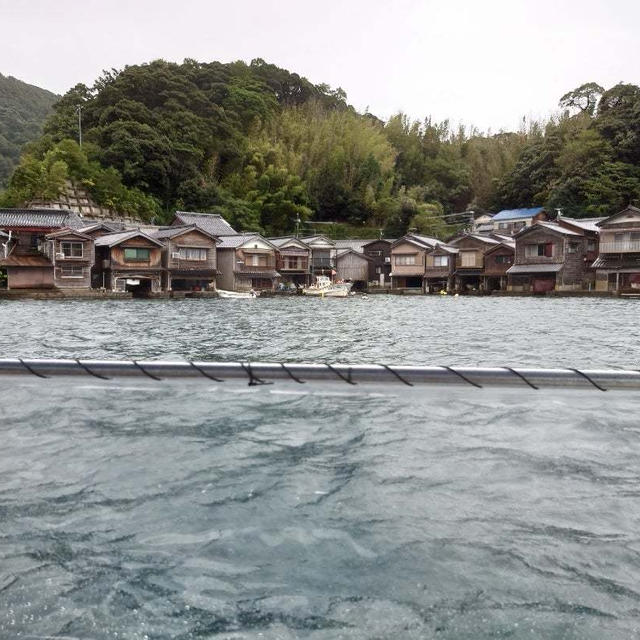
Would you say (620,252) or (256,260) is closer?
(620,252)

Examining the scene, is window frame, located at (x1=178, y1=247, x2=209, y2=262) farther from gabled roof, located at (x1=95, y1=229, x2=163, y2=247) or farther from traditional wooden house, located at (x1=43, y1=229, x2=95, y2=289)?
traditional wooden house, located at (x1=43, y1=229, x2=95, y2=289)

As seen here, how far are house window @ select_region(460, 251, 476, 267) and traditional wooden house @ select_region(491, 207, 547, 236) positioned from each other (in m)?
7.60

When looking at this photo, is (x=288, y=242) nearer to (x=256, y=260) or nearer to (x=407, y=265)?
(x=256, y=260)

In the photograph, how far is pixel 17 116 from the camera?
7181 centimetres

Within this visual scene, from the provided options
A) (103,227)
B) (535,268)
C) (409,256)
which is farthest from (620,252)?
(103,227)

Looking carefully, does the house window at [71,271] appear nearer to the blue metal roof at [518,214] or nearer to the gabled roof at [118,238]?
the gabled roof at [118,238]

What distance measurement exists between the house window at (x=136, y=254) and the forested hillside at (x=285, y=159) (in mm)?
8451

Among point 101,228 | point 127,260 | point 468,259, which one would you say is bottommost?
point 127,260

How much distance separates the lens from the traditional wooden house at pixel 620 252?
125 ft

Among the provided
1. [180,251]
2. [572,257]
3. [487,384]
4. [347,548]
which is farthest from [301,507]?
[572,257]

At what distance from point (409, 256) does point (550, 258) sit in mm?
11375

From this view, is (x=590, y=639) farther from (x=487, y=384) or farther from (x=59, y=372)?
(x=59, y=372)

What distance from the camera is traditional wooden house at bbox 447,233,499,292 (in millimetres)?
45031

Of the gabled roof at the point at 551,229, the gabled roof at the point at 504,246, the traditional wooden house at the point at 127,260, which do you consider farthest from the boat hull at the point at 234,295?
the gabled roof at the point at 551,229
